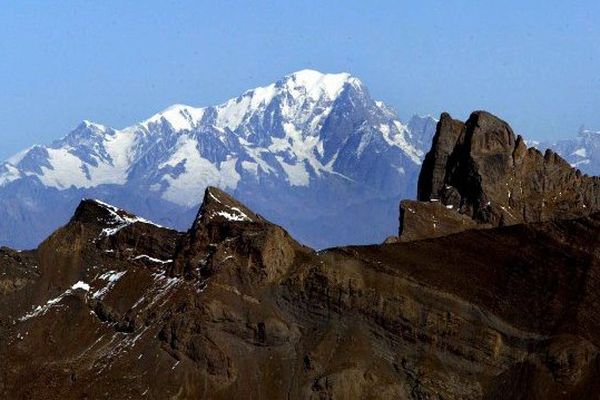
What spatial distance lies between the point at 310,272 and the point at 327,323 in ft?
15.1

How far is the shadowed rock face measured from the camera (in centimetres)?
15550

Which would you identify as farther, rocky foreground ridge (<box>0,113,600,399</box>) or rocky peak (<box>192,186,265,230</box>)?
rocky peak (<box>192,186,265,230</box>)

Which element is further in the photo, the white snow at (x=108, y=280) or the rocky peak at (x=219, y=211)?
the white snow at (x=108, y=280)

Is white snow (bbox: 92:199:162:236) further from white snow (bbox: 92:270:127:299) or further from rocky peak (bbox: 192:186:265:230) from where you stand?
rocky peak (bbox: 192:186:265:230)

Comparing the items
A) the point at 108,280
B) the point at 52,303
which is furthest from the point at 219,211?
the point at 52,303

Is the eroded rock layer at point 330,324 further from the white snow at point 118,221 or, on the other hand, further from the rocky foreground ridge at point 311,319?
the white snow at point 118,221

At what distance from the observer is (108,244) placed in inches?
4993

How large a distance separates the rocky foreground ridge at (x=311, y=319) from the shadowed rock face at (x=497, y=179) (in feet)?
124

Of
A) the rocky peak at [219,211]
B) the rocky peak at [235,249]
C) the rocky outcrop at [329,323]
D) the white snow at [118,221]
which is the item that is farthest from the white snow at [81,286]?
the rocky peak at [219,211]

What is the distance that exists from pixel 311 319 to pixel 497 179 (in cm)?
5433

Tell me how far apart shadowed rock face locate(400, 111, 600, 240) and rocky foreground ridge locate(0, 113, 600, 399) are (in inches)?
1484

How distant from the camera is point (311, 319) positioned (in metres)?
110

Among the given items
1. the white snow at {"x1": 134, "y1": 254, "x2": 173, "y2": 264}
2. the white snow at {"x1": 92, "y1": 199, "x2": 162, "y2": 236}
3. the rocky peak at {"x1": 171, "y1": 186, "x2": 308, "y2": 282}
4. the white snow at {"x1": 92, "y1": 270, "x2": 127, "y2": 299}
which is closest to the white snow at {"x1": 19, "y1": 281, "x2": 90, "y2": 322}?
the white snow at {"x1": 92, "y1": 270, "x2": 127, "y2": 299}

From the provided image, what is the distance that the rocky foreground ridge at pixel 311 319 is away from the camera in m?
104
